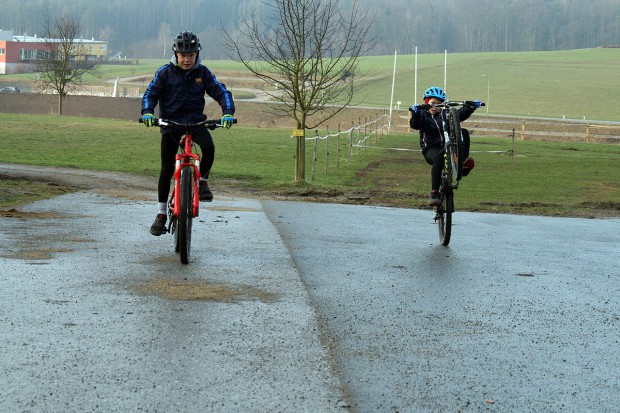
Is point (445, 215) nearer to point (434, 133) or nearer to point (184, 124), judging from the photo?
point (434, 133)

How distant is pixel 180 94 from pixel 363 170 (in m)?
21.0

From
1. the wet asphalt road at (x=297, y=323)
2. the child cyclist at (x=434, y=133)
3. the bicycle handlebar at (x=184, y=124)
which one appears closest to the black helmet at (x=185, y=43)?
the bicycle handlebar at (x=184, y=124)

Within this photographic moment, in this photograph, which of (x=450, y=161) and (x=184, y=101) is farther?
(x=450, y=161)

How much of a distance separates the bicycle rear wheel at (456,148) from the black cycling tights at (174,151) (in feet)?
10.6

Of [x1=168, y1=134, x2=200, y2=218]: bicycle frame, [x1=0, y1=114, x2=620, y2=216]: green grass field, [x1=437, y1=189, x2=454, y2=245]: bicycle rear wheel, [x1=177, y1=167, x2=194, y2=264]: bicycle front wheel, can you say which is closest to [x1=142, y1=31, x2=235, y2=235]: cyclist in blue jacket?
[x1=168, y1=134, x2=200, y2=218]: bicycle frame

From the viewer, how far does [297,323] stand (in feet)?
22.1

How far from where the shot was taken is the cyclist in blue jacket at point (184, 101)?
9883mm

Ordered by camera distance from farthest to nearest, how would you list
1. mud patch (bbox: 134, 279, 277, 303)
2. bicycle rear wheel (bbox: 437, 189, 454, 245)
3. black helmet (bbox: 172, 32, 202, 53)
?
bicycle rear wheel (bbox: 437, 189, 454, 245), black helmet (bbox: 172, 32, 202, 53), mud patch (bbox: 134, 279, 277, 303)

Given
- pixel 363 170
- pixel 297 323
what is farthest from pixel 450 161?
pixel 363 170

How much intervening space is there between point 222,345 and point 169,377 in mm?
759

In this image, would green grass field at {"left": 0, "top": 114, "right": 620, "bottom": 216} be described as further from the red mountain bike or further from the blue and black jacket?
the red mountain bike

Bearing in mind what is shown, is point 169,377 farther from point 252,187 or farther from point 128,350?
point 252,187

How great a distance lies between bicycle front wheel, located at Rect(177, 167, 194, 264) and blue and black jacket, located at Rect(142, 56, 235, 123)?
0.80 meters

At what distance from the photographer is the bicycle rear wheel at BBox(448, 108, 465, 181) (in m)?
12.2
